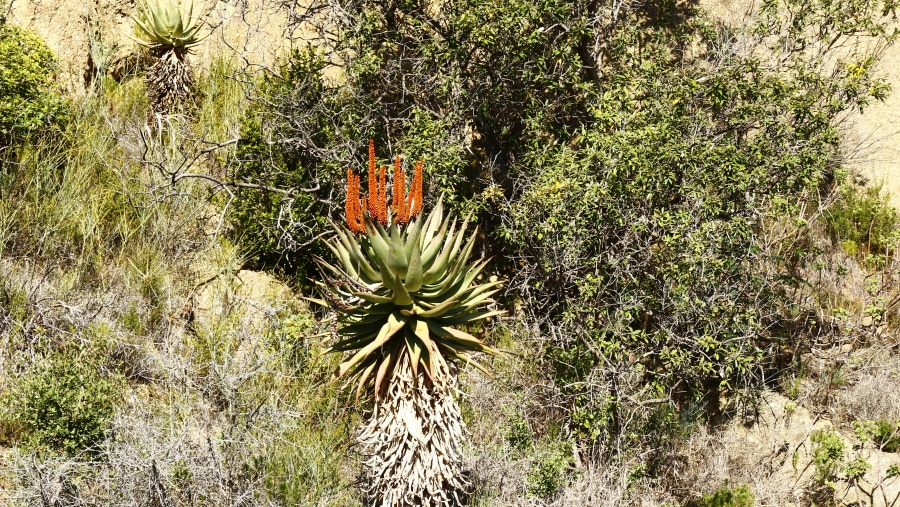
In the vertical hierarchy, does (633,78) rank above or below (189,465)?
above

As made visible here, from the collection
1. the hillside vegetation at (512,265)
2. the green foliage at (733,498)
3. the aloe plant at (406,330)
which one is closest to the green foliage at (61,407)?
the hillside vegetation at (512,265)

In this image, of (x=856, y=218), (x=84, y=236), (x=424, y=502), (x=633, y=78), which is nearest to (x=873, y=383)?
(x=856, y=218)

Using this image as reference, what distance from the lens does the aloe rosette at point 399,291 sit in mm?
6957

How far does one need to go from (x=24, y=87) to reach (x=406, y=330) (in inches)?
215

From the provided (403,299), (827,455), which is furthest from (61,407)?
(827,455)

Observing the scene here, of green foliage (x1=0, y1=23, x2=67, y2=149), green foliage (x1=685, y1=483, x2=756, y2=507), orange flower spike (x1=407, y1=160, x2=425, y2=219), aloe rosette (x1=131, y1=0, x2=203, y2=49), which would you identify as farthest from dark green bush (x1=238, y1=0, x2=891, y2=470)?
orange flower spike (x1=407, y1=160, x2=425, y2=219)

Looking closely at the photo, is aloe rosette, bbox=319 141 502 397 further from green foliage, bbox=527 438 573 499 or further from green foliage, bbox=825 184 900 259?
green foliage, bbox=825 184 900 259

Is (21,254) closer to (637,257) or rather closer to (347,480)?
(347,480)

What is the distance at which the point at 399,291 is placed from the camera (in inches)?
275

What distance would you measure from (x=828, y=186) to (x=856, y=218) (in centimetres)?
48

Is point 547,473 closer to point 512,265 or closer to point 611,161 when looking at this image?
point 512,265

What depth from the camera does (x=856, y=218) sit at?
10.8m

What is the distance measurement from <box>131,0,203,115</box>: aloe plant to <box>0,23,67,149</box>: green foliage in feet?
3.90

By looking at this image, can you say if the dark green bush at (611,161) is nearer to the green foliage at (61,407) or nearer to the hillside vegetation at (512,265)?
the hillside vegetation at (512,265)
